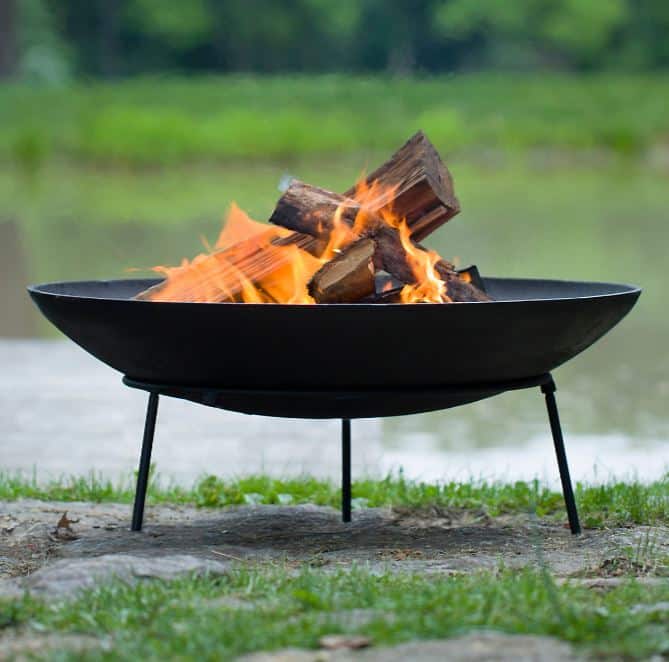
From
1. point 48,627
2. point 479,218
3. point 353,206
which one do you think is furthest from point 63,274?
point 48,627

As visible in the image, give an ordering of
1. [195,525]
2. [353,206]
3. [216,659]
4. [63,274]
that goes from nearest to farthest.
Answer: [216,659] → [353,206] → [195,525] → [63,274]

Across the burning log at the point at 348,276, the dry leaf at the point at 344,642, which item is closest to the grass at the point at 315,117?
the burning log at the point at 348,276

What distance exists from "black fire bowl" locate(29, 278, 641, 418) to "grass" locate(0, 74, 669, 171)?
54.7 ft

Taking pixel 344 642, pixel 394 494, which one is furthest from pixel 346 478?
pixel 344 642

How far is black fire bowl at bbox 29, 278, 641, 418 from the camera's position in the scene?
2.88m

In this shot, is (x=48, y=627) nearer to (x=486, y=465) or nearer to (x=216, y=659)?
(x=216, y=659)

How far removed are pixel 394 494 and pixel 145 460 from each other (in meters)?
0.88

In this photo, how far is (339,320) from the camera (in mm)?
2865

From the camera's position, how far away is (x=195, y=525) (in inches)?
141

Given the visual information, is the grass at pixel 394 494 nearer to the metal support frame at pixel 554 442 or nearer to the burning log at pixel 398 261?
the metal support frame at pixel 554 442

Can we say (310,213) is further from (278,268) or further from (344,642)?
(344,642)

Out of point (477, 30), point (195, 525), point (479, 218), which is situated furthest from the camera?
point (477, 30)

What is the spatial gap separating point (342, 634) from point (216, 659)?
21 cm

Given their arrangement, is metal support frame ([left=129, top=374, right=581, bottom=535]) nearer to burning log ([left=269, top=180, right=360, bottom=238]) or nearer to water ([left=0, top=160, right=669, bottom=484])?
burning log ([left=269, top=180, right=360, bottom=238])
